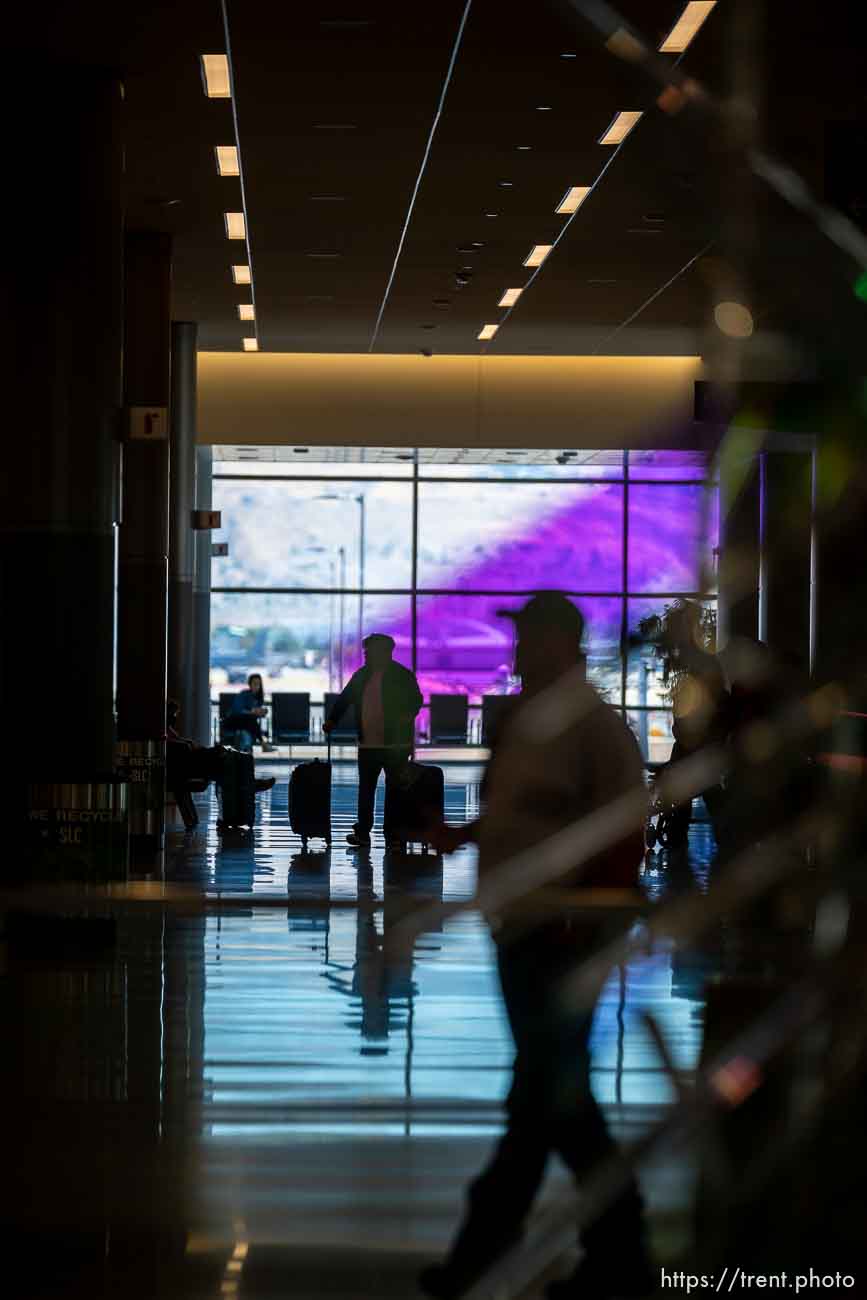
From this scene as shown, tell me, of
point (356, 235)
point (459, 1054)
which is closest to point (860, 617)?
point (459, 1054)

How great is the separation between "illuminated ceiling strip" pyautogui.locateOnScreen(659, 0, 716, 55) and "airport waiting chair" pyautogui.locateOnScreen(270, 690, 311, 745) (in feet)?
54.5

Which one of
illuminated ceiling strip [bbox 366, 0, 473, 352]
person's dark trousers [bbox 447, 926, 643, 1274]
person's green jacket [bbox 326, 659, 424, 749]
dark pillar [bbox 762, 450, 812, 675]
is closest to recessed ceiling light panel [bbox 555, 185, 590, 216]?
illuminated ceiling strip [bbox 366, 0, 473, 352]

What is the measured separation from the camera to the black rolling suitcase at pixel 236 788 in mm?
14922

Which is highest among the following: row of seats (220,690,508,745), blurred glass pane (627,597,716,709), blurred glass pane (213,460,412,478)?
blurred glass pane (213,460,412,478)

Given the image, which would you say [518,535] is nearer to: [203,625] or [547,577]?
[547,577]

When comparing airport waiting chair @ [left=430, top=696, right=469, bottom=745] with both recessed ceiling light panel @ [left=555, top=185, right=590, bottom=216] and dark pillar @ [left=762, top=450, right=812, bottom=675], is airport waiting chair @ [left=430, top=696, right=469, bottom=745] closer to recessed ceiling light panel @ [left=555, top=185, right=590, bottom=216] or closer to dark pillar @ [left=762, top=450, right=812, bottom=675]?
recessed ceiling light panel @ [left=555, top=185, right=590, bottom=216]

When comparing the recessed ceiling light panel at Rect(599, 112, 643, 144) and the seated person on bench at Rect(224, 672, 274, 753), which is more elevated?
the recessed ceiling light panel at Rect(599, 112, 643, 144)

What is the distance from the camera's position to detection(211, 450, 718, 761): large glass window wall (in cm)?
2619

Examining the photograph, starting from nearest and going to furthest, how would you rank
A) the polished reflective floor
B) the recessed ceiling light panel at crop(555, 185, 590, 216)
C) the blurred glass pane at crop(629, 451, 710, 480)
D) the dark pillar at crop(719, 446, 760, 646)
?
the dark pillar at crop(719, 446, 760, 646)
the polished reflective floor
the recessed ceiling light panel at crop(555, 185, 590, 216)
the blurred glass pane at crop(629, 451, 710, 480)

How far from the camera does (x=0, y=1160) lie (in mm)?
4637

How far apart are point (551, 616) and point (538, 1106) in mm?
1047

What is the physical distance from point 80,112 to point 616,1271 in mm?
8069

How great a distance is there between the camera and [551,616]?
3.75 meters

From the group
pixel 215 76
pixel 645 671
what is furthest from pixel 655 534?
pixel 215 76
